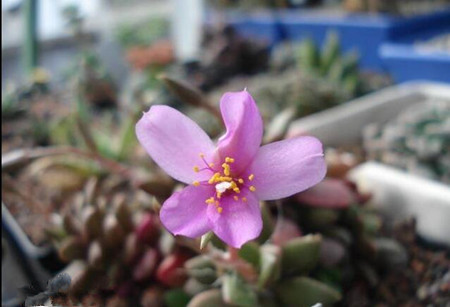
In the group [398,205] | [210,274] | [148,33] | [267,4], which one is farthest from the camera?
[148,33]

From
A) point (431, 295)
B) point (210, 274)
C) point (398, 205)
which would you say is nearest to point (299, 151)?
point (210, 274)

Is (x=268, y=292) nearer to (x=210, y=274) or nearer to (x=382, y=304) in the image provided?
(x=210, y=274)

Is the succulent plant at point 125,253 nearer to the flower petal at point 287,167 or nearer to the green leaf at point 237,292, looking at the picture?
the green leaf at point 237,292

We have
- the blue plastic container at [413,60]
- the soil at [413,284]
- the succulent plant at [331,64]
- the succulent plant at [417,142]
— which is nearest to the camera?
the soil at [413,284]

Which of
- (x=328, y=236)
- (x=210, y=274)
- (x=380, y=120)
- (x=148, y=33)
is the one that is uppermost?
(x=210, y=274)

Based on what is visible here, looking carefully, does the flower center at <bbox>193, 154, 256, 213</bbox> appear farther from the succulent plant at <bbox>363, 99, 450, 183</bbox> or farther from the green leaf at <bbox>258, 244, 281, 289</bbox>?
the succulent plant at <bbox>363, 99, 450, 183</bbox>

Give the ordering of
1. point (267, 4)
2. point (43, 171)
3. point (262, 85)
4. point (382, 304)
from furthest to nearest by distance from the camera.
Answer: point (267, 4)
point (262, 85)
point (43, 171)
point (382, 304)

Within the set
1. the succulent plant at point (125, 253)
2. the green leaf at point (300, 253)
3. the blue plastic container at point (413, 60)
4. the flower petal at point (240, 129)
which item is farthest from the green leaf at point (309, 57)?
the flower petal at point (240, 129)
